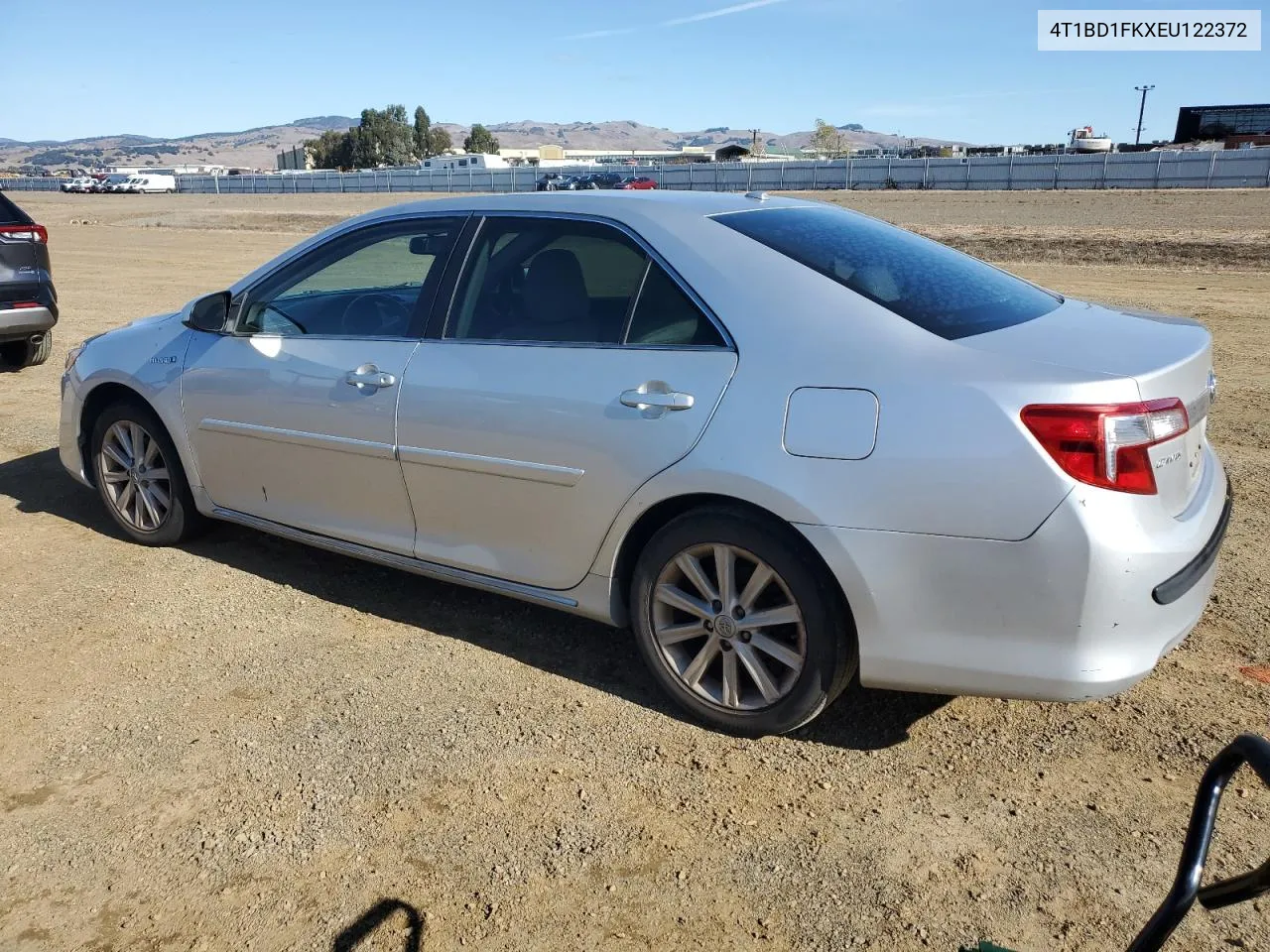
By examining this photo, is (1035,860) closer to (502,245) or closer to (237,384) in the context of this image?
(502,245)

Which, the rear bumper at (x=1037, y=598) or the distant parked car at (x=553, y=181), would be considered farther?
the distant parked car at (x=553, y=181)

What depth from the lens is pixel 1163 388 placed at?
3.04 metres

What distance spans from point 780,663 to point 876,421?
2.84 ft

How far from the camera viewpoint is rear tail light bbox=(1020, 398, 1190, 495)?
9.50 feet

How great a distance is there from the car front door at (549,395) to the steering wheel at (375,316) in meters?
0.25

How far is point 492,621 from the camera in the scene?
4602mm

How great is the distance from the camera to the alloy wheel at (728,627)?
3.43 metres

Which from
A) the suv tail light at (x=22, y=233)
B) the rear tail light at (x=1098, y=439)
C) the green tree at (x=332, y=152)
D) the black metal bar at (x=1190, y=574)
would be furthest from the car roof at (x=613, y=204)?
the green tree at (x=332, y=152)

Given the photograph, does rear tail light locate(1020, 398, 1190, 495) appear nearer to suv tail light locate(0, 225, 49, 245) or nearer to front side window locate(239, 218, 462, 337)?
front side window locate(239, 218, 462, 337)

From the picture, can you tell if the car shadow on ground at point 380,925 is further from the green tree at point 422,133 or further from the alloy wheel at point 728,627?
the green tree at point 422,133

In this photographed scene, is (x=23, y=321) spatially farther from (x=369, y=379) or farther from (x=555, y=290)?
(x=555, y=290)

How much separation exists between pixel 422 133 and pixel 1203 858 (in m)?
163

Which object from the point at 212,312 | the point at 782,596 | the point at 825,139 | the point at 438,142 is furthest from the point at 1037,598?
the point at 438,142

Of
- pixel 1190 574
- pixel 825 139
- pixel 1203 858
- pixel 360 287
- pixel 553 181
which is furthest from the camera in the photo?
pixel 825 139
